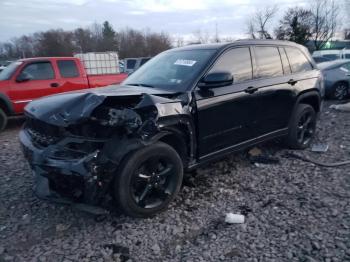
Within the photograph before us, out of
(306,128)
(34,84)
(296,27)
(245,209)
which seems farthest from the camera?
(296,27)

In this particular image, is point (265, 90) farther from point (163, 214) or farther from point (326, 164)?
point (163, 214)

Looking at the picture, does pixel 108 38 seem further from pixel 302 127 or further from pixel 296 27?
pixel 302 127

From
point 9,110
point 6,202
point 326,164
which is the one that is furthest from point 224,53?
point 9,110

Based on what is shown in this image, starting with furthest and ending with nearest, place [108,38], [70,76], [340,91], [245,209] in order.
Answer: [108,38] < [340,91] < [70,76] < [245,209]

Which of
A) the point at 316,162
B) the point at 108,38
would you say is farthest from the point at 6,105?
the point at 108,38

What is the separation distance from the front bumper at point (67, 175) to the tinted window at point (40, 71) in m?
5.78

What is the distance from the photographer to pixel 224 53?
13.9ft

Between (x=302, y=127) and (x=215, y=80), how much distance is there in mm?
2608

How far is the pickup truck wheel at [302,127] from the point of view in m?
5.44

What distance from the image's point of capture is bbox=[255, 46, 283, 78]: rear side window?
15.4ft

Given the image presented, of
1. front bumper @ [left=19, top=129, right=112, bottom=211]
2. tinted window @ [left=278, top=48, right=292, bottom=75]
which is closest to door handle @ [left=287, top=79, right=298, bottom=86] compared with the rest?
tinted window @ [left=278, top=48, right=292, bottom=75]

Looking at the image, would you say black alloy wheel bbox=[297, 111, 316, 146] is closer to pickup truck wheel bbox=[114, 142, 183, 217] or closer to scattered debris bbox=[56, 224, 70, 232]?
pickup truck wheel bbox=[114, 142, 183, 217]

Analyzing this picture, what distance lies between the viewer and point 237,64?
440 cm

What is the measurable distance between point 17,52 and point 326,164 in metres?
71.9
